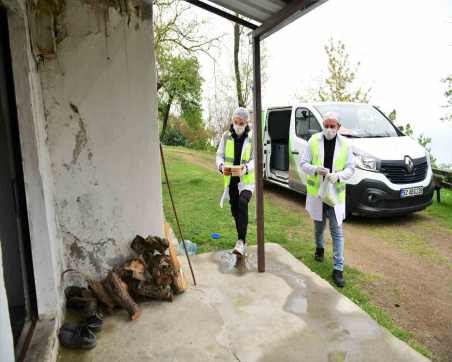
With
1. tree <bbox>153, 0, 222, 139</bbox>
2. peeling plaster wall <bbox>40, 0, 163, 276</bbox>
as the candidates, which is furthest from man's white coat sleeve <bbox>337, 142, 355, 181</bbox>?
tree <bbox>153, 0, 222, 139</bbox>

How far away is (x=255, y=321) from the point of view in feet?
9.70

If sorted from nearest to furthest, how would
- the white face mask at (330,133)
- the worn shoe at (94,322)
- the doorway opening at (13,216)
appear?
1. the doorway opening at (13,216)
2. the worn shoe at (94,322)
3. the white face mask at (330,133)

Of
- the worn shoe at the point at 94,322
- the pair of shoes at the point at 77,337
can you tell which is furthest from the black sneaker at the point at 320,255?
the pair of shoes at the point at 77,337

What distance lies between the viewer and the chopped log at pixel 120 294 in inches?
118

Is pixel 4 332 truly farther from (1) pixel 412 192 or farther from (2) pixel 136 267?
(1) pixel 412 192

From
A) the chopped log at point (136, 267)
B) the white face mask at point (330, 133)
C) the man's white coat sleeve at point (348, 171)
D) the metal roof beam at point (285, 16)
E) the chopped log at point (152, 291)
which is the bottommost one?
the chopped log at point (152, 291)

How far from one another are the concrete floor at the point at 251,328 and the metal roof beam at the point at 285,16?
2432 mm

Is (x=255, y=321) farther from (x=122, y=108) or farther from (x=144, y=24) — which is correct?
(x=144, y=24)

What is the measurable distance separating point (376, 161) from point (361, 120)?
1.35 metres

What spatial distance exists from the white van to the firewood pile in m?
3.48

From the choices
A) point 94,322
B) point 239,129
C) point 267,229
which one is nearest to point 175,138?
point 267,229

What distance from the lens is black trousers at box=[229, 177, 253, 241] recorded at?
4.22 metres

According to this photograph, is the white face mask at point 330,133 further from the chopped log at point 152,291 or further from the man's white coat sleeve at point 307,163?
the chopped log at point 152,291

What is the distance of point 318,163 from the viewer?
3.94 m
